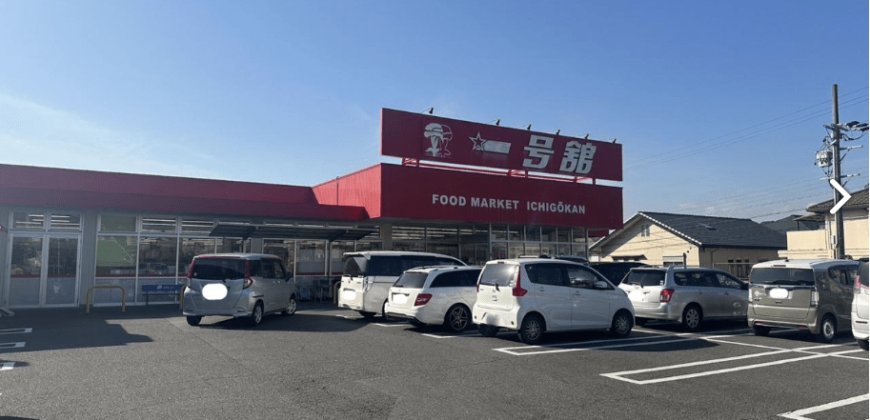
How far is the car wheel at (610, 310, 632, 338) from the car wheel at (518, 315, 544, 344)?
1822 millimetres

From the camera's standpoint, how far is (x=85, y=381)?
306 inches

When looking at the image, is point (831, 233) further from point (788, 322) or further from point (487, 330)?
point (487, 330)

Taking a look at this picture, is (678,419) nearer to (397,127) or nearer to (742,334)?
(742,334)

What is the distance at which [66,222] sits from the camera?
749 inches

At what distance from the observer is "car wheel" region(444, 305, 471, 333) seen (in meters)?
13.2

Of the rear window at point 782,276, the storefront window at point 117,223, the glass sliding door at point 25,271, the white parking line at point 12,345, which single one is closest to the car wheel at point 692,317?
the rear window at point 782,276

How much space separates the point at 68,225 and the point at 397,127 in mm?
10992

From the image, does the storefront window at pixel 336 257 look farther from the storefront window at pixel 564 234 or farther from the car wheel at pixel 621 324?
the car wheel at pixel 621 324

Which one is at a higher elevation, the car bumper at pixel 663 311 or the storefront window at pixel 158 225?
the storefront window at pixel 158 225

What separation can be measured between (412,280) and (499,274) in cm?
238

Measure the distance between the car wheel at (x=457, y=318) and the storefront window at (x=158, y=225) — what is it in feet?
37.9

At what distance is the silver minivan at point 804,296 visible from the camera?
12.0 m

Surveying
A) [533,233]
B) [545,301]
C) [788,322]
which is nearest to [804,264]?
[788,322]

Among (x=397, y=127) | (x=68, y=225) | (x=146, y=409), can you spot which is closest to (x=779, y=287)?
(x=146, y=409)
